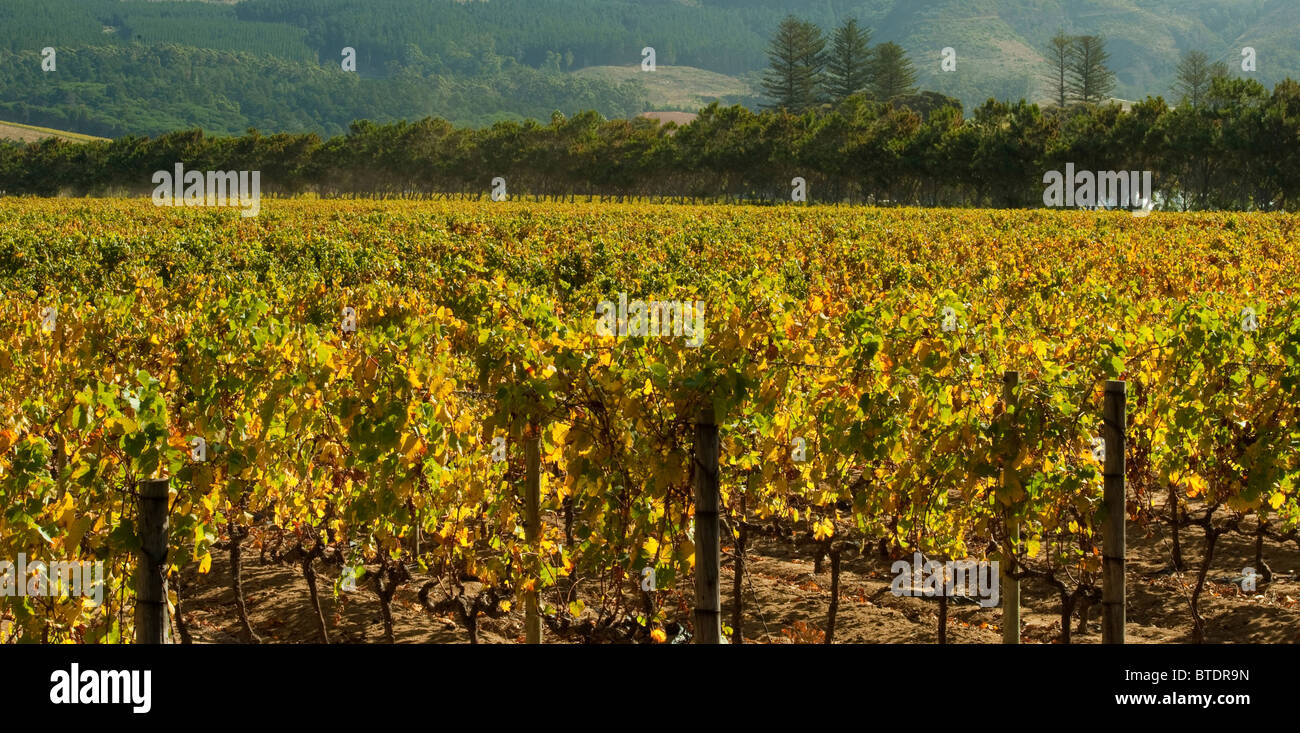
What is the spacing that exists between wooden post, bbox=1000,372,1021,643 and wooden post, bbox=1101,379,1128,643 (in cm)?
41

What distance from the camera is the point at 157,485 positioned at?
4.19m

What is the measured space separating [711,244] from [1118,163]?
176 ft

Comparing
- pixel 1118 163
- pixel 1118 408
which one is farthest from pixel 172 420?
pixel 1118 163

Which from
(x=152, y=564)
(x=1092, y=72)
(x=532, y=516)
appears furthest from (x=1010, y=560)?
(x=1092, y=72)

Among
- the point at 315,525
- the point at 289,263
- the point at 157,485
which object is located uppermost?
the point at 289,263

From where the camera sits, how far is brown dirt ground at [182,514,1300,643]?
720 centimetres

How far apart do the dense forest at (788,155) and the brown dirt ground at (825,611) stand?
6313 cm

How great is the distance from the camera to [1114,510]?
501 centimetres

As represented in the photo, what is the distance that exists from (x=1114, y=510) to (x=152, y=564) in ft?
13.1

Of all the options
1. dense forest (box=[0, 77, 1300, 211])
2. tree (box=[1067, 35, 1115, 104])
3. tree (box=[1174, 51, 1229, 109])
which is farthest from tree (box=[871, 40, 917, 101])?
tree (box=[1174, 51, 1229, 109])

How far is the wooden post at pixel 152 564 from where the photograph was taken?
13.7 ft

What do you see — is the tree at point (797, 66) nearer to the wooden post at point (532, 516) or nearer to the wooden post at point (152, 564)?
the wooden post at point (532, 516)

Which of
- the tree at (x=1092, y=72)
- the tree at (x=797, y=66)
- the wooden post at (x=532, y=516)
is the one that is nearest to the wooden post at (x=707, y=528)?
the wooden post at (x=532, y=516)
